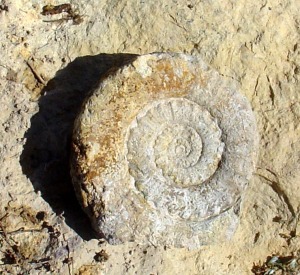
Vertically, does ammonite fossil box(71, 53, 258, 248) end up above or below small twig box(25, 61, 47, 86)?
below

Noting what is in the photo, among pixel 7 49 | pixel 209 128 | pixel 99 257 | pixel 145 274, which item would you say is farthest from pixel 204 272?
pixel 7 49

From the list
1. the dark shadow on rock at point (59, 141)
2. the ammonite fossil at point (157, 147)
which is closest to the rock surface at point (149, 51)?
the dark shadow on rock at point (59, 141)

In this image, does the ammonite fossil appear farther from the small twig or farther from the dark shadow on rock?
the small twig

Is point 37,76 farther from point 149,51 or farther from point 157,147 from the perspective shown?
point 157,147

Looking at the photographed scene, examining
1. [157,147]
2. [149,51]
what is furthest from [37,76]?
[157,147]

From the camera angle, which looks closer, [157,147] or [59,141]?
[157,147]

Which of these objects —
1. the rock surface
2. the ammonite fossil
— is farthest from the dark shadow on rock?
the ammonite fossil
